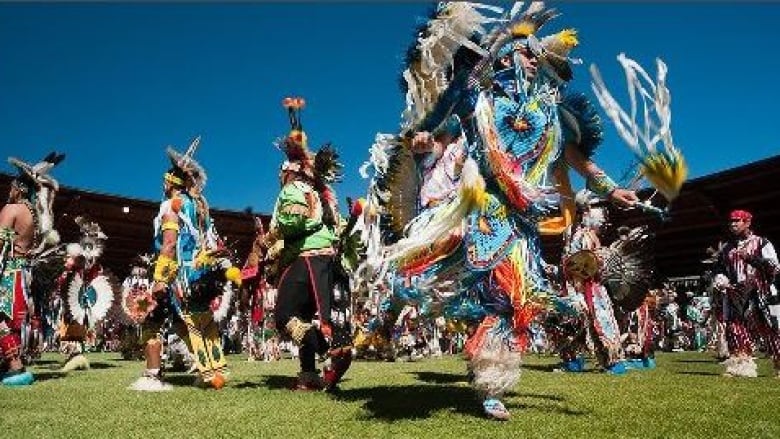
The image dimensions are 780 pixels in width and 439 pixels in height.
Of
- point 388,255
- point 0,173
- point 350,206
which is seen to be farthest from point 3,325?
point 0,173

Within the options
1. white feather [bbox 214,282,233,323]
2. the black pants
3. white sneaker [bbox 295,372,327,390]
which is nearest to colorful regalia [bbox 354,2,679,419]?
A: the black pants

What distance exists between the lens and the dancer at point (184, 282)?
238 inches

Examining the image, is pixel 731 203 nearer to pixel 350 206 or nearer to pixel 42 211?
pixel 350 206

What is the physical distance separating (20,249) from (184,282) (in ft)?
6.29

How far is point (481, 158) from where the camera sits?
4203 mm

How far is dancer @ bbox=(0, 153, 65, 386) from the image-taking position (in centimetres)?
652

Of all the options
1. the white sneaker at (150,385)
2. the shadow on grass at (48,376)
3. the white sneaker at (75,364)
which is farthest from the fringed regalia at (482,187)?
the white sneaker at (75,364)

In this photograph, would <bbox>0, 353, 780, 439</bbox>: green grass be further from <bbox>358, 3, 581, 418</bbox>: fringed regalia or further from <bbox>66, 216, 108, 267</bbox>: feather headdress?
<bbox>66, 216, 108, 267</bbox>: feather headdress

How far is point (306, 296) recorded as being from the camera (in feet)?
18.4

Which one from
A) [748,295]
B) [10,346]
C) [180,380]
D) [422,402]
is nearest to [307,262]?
[422,402]

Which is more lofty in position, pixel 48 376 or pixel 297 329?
pixel 297 329

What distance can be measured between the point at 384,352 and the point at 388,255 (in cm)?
775

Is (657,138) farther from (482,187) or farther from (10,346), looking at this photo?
(10,346)

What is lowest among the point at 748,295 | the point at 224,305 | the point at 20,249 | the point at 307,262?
the point at 748,295
